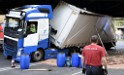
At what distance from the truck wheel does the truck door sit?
51cm

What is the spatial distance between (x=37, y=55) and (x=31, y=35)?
1.34m

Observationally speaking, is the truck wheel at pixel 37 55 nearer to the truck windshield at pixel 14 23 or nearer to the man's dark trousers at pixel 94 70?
the truck windshield at pixel 14 23

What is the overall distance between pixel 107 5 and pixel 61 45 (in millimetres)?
7706

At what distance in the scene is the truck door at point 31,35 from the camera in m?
20.7

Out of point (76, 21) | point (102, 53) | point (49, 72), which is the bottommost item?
point (49, 72)

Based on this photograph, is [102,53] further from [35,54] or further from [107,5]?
[107,5]

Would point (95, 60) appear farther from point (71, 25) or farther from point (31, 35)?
point (71, 25)

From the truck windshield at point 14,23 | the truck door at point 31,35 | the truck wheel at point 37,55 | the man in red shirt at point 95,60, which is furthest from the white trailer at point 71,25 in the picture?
the man in red shirt at point 95,60

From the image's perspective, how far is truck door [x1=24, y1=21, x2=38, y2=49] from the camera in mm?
20742

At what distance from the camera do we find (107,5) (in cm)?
2911

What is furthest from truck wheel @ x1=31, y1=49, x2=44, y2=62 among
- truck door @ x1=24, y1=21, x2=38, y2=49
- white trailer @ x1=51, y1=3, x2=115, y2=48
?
white trailer @ x1=51, y1=3, x2=115, y2=48

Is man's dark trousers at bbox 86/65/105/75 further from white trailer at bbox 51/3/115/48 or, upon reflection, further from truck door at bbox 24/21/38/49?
white trailer at bbox 51/3/115/48

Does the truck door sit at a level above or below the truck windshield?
below

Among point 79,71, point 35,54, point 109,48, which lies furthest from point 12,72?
point 109,48
